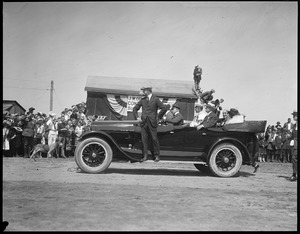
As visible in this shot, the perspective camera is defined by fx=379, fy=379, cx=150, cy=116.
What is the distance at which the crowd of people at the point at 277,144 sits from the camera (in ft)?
59.4

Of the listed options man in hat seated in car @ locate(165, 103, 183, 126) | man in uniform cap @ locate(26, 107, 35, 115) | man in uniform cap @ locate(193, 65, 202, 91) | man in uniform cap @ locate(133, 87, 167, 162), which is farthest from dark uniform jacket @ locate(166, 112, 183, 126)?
man in uniform cap @ locate(193, 65, 202, 91)

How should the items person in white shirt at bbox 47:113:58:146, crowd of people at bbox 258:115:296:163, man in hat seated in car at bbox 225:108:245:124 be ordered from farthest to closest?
1. crowd of people at bbox 258:115:296:163
2. person in white shirt at bbox 47:113:58:146
3. man in hat seated in car at bbox 225:108:245:124

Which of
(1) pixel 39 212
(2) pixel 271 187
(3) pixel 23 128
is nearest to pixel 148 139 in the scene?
(2) pixel 271 187

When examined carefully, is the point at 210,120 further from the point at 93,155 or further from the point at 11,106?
the point at 11,106

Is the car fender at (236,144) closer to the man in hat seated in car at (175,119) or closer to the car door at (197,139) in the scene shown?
the car door at (197,139)

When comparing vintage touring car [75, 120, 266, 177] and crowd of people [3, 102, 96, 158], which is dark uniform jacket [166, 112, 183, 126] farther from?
crowd of people [3, 102, 96, 158]

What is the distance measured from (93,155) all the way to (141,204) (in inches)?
147

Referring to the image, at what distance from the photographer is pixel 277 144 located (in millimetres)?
18391

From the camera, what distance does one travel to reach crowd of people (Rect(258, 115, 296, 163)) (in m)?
18.1

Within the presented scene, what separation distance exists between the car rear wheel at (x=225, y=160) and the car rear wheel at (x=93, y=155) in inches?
96.4

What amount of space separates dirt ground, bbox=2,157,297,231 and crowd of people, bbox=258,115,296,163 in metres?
10.6

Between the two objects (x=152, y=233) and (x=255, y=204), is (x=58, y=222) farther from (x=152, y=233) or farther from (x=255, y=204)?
(x=255, y=204)

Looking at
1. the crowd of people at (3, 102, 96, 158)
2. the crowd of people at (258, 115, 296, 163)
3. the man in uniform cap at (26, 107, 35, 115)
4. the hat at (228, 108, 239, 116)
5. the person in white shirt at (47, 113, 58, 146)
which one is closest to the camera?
the hat at (228, 108, 239, 116)

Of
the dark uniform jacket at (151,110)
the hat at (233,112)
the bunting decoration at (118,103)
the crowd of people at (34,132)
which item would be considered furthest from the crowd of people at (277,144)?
the dark uniform jacket at (151,110)
